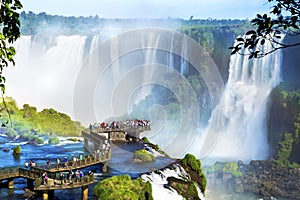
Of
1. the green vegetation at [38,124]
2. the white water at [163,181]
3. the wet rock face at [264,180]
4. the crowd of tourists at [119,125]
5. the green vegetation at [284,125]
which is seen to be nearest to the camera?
the white water at [163,181]

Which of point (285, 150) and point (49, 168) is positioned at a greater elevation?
point (49, 168)

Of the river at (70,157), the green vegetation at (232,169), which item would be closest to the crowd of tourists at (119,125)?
the river at (70,157)

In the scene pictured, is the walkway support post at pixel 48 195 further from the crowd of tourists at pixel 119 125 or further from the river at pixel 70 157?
the crowd of tourists at pixel 119 125

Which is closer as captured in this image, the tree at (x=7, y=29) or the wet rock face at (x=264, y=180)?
the tree at (x=7, y=29)

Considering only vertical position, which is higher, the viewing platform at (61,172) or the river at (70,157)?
the viewing platform at (61,172)

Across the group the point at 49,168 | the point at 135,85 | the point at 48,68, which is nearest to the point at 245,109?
the point at 135,85

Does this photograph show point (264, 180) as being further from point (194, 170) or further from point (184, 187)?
point (184, 187)

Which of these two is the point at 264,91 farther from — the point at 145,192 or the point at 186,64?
the point at 145,192

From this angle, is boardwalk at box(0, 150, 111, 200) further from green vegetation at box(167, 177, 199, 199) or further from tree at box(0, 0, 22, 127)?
tree at box(0, 0, 22, 127)
